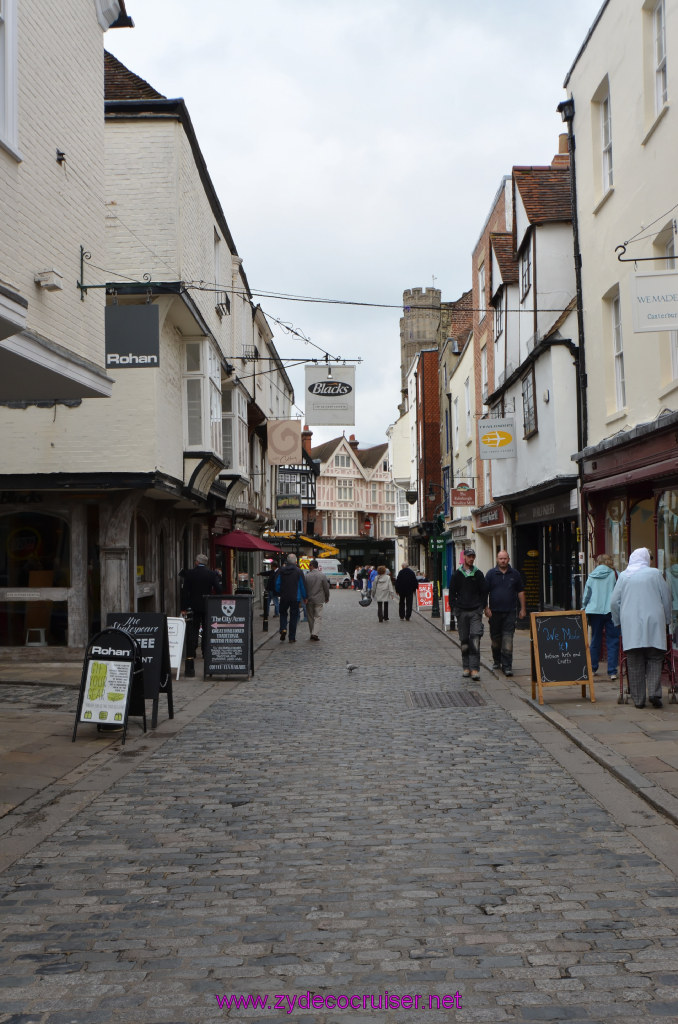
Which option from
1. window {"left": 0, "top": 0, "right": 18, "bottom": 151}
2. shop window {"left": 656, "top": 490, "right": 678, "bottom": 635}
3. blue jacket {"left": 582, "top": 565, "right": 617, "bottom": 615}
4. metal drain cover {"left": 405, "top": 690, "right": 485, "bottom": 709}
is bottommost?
metal drain cover {"left": 405, "top": 690, "right": 485, "bottom": 709}

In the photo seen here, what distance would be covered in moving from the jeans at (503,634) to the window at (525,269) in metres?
8.23

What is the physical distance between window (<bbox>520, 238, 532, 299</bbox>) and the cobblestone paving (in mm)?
13408

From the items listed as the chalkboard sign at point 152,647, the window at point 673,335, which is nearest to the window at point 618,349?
the window at point 673,335

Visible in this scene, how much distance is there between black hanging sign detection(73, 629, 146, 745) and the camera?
31.3ft

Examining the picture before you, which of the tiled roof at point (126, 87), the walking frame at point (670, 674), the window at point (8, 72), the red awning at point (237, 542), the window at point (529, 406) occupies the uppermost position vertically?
the tiled roof at point (126, 87)

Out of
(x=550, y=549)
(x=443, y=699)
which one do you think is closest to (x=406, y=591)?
(x=550, y=549)

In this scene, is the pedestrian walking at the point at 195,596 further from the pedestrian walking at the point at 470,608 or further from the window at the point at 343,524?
the window at the point at 343,524

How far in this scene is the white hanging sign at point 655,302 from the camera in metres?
10.1

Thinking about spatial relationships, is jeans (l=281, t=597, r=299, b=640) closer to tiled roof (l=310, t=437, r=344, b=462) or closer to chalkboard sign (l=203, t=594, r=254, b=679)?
chalkboard sign (l=203, t=594, r=254, b=679)

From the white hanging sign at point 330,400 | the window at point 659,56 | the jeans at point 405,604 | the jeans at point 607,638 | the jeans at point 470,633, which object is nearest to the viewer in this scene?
the window at point 659,56

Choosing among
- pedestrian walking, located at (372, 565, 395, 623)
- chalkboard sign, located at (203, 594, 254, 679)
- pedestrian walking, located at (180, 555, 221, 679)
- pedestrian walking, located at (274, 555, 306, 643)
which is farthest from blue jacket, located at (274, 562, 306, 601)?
pedestrian walking, located at (372, 565, 395, 623)

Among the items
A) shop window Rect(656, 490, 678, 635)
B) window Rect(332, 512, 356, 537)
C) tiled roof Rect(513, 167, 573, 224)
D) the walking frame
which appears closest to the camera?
the walking frame

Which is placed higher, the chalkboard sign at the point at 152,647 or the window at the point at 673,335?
the window at the point at 673,335

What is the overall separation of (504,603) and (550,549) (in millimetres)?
7876
